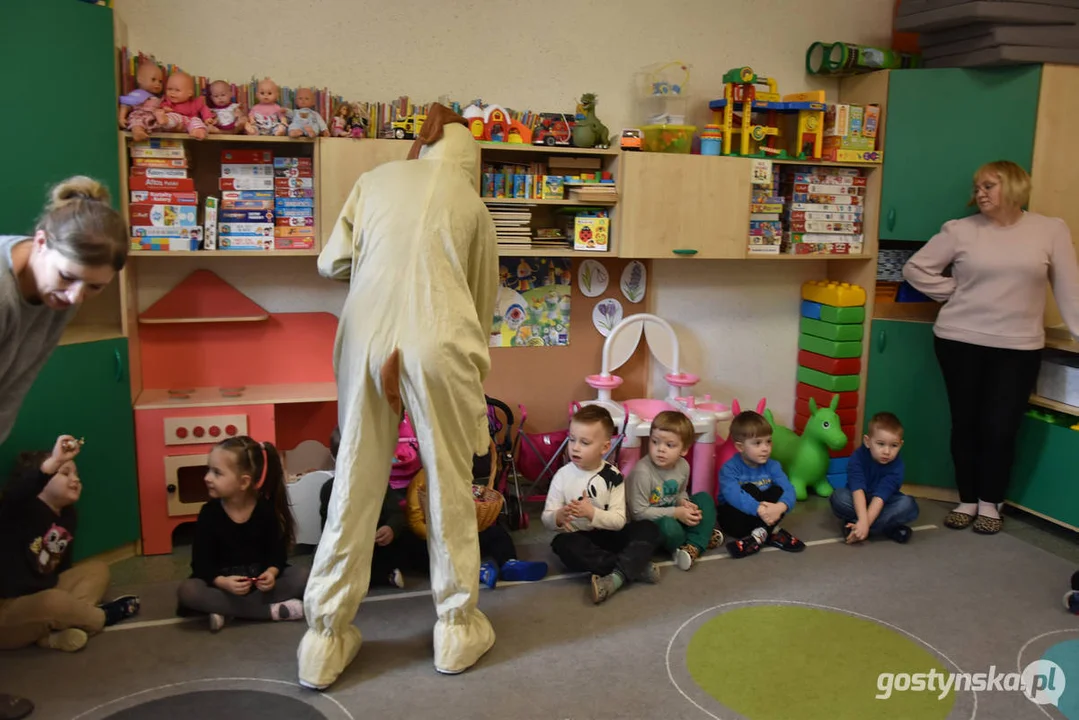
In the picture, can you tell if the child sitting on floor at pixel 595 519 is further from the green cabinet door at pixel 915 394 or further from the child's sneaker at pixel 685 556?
the green cabinet door at pixel 915 394

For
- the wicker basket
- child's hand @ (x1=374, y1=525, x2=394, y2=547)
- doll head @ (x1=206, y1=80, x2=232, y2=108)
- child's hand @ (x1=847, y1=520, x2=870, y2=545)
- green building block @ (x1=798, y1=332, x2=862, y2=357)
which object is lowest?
child's hand @ (x1=847, y1=520, x2=870, y2=545)

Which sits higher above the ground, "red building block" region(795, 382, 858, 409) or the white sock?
"red building block" region(795, 382, 858, 409)

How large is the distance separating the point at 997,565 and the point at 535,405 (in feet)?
6.66

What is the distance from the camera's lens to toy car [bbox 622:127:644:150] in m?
3.96

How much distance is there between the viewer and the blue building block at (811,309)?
4.62m

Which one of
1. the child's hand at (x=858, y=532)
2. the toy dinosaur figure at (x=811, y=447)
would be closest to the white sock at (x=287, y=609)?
the child's hand at (x=858, y=532)

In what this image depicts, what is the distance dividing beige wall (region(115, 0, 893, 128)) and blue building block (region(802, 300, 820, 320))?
105 centimetres

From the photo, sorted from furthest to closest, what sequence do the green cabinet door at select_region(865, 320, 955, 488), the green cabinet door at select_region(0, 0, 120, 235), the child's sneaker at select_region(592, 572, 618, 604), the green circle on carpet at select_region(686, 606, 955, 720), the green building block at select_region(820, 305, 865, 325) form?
the green building block at select_region(820, 305, 865, 325) < the green cabinet door at select_region(865, 320, 955, 488) < the child's sneaker at select_region(592, 572, 618, 604) < the green cabinet door at select_region(0, 0, 120, 235) < the green circle on carpet at select_region(686, 606, 955, 720)

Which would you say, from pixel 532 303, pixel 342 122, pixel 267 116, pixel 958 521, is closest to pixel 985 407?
pixel 958 521

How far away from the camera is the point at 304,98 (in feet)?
11.8

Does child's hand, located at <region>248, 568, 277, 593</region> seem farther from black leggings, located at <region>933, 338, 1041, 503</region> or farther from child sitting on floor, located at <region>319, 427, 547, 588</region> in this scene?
black leggings, located at <region>933, 338, 1041, 503</region>

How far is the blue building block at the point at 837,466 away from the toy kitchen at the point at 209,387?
2.37 metres

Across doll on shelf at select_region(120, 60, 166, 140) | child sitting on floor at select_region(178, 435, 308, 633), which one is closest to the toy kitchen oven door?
child sitting on floor at select_region(178, 435, 308, 633)

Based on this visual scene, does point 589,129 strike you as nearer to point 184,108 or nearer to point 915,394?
point 184,108
